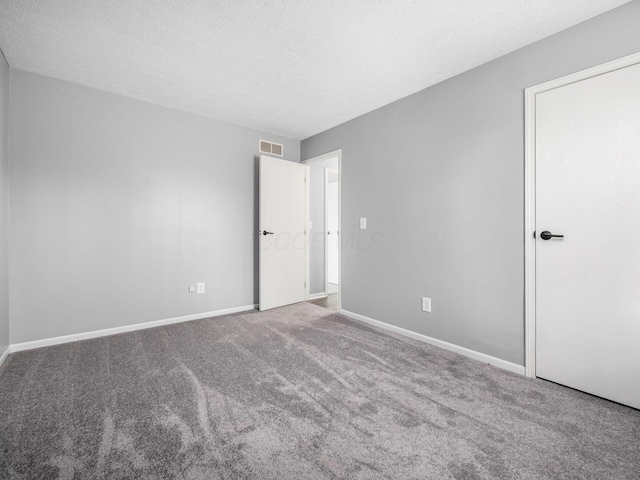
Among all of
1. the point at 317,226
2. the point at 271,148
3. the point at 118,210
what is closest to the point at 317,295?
the point at 317,226

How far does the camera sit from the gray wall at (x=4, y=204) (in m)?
2.27

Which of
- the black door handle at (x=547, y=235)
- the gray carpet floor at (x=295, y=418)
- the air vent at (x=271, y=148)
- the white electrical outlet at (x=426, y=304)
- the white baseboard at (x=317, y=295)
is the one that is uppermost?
the air vent at (x=271, y=148)

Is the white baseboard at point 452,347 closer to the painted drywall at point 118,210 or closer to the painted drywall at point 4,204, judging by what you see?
the painted drywall at point 118,210

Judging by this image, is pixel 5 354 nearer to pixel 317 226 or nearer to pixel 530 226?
pixel 317 226

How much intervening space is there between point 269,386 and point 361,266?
1.82 metres

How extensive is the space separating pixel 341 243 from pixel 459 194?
1.56 m

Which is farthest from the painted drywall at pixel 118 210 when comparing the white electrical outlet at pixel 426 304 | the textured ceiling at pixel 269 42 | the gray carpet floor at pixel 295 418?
the white electrical outlet at pixel 426 304

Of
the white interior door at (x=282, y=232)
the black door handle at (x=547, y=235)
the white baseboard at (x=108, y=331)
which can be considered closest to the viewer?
the black door handle at (x=547, y=235)

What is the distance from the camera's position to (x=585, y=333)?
1.87m

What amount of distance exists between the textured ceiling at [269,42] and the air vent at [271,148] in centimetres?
99

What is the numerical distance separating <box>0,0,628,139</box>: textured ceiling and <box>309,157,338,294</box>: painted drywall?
66.9 inches

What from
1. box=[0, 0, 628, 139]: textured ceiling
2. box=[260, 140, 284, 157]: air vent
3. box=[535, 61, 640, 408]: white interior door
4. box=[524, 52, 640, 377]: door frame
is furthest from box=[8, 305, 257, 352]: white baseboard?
box=[535, 61, 640, 408]: white interior door

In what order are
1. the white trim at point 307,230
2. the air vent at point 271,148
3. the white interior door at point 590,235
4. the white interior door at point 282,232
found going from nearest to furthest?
the white interior door at point 590,235, the white interior door at point 282,232, the air vent at point 271,148, the white trim at point 307,230

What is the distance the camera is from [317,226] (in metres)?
4.65
